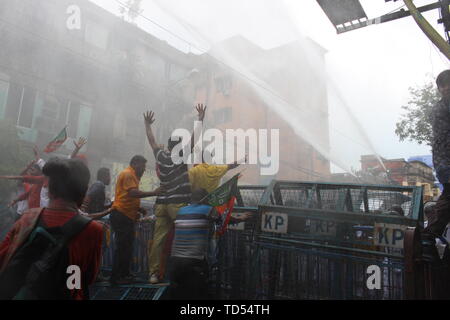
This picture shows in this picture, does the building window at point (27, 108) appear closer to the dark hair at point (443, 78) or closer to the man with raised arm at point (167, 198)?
the man with raised arm at point (167, 198)

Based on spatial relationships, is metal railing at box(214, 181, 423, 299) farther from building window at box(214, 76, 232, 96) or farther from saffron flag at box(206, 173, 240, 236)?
building window at box(214, 76, 232, 96)

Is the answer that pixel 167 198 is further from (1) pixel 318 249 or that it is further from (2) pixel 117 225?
(1) pixel 318 249

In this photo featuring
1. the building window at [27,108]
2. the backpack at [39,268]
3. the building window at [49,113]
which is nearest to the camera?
the backpack at [39,268]

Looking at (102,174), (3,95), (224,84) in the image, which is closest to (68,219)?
(102,174)

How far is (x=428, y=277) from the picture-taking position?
2.14 meters

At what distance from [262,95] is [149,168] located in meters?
11.6

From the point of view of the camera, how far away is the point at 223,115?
2739 centimetres

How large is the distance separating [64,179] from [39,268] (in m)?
0.50

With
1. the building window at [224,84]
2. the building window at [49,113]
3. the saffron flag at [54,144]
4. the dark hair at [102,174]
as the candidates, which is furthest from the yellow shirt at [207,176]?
the building window at [224,84]

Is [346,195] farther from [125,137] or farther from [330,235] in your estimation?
[125,137]

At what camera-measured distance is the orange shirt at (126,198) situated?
152 inches

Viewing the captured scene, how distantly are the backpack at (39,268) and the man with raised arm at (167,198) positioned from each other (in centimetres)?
213

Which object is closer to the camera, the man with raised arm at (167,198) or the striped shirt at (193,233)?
the striped shirt at (193,233)

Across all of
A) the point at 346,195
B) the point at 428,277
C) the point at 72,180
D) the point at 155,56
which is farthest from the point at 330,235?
the point at 155,56
